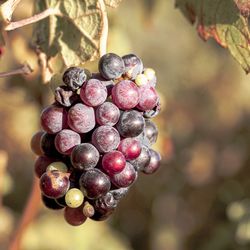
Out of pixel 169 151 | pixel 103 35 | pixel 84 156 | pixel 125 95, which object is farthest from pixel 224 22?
pixel 169 151

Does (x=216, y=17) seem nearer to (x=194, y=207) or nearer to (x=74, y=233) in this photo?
(x=74, y=233)

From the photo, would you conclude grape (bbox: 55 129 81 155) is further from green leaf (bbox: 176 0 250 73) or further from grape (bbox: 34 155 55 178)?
green leaf (bbox: 176 0 250 73)

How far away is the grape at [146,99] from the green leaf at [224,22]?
11.7 inches

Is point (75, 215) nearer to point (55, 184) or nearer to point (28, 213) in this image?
point (55, 184)

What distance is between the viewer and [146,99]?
56.2 inches

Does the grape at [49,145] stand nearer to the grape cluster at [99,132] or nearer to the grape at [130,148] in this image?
the grape cluster at [99,132]

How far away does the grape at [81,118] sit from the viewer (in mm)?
1401

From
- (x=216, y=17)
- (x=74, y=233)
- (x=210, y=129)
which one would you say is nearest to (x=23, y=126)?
(x=74, y=233)

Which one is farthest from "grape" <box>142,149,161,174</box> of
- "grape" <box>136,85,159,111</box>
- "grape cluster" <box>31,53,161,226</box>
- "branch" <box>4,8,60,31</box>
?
"branch" <box>4,8,60,31</box>

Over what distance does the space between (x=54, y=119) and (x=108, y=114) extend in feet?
0.38

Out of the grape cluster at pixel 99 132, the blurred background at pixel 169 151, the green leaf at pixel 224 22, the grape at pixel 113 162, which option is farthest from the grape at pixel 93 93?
the blurred background at pixel 169 151

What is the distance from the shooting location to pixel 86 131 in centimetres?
143

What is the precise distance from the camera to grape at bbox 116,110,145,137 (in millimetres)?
1403

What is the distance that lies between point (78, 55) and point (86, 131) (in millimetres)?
335
